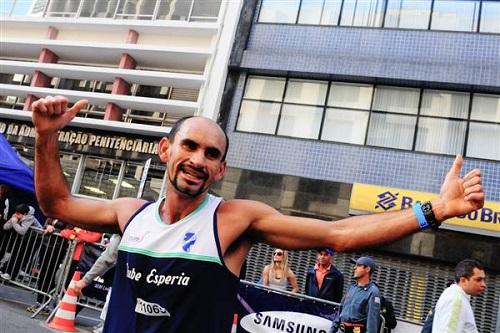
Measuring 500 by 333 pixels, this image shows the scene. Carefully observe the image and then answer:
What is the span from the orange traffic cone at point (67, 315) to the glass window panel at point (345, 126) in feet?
32.3

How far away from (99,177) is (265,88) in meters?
6.70

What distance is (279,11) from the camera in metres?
17.2

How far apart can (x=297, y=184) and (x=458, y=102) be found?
16.7 ft

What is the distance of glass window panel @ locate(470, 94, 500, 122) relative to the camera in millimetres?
14234

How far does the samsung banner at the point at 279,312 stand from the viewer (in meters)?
6.75

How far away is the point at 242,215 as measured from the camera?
2197 millimetres

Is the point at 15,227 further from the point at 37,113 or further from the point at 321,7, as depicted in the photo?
the point at 321,7

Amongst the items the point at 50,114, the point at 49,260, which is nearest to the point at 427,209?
the point at 50,114

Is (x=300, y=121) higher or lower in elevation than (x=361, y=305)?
higher

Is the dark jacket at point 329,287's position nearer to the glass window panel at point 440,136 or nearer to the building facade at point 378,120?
the building facade at point 378,120

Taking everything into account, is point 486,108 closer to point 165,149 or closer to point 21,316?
point 21,316

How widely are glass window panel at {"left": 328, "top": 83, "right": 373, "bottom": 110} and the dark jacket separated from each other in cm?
894

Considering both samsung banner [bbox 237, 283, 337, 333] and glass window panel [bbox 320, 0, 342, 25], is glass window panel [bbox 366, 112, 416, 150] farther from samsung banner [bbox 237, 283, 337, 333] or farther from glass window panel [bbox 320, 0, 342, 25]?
samsung banner [bbox 237, 283, 337, 333]

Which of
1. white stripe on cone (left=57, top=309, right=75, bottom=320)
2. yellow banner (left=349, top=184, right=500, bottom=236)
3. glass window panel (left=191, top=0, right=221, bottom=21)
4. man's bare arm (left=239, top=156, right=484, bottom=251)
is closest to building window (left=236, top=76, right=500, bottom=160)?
yellow banner (left=349, top=184, right=500, bottom=236)
